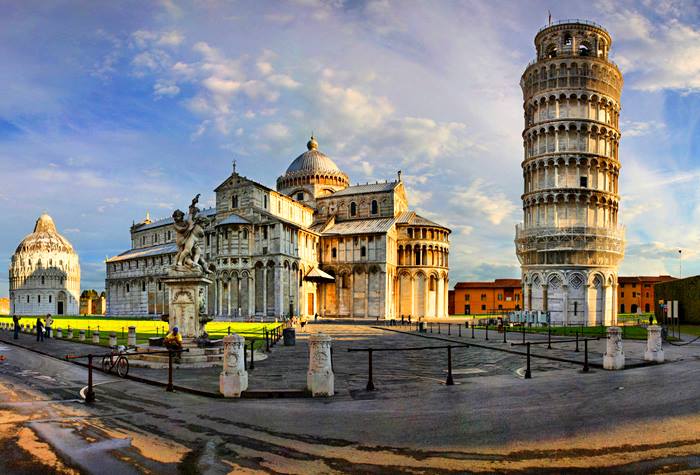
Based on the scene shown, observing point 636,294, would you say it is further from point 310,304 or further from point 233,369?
point 233,369

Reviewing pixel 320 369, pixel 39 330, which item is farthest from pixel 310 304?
pixel 320 369

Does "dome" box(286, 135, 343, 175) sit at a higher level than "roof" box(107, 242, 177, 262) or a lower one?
higher

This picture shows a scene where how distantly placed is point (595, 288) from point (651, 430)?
1970 inches

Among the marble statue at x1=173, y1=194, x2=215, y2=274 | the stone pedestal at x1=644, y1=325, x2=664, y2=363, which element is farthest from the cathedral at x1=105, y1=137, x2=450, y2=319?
the stone pedestal at x1=644, y1=325, x2=664, y2=363

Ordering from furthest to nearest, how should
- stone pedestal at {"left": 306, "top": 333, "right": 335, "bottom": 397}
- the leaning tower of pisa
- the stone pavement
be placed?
the leaning tower of pisa → the stone pavement → stone pedestal at {"left": 306, "top": 333, "right": 335, "bottom": 397}

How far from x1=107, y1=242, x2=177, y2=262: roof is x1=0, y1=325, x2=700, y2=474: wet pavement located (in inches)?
2600

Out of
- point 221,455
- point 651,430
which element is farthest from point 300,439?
point 651,430

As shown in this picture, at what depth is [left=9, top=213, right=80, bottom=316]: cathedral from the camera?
121 metres

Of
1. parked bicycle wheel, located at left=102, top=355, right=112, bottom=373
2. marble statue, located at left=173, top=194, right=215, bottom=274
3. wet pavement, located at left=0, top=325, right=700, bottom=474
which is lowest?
parked bicycle wheel, located at left=102, top=355, right=112, bottom=373

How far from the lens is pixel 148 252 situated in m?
84.2

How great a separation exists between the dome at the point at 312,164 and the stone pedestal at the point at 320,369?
221ft

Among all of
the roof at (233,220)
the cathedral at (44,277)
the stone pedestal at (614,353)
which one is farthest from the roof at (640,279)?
the cathedral at (44,277)

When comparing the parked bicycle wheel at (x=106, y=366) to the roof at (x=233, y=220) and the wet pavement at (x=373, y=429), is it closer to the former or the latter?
the wet pavement at (x=373, y=429)

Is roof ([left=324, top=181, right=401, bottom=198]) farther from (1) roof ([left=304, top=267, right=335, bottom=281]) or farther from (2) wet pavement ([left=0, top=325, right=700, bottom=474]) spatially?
(2) wet pavement ([left=0, top=325, right=700, bottom=474])
